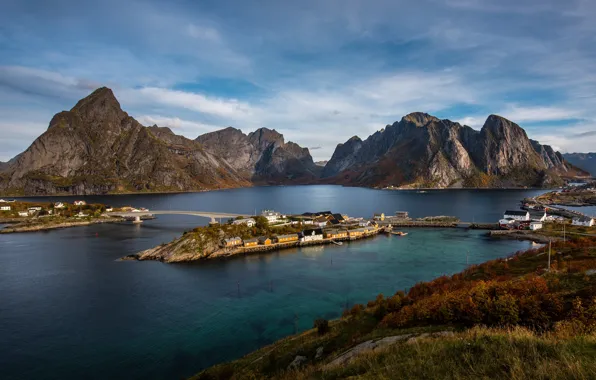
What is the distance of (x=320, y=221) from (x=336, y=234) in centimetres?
1432

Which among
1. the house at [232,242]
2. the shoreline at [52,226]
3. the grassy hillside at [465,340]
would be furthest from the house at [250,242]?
the shoreline at [52,226]

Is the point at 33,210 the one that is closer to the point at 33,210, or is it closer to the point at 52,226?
the point at 33,210

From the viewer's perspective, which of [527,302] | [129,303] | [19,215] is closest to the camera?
[527,302]

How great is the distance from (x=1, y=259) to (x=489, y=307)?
78.8 m

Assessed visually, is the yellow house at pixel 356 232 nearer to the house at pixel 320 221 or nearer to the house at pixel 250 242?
the house at pixel 320 221

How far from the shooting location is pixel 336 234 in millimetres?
76312

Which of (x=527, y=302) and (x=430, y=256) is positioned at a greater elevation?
(x=527, y=302)

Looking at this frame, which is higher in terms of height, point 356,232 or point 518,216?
point 518,216

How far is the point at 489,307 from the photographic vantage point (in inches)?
583

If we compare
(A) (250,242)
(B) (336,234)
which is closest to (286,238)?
(A) (250,242)

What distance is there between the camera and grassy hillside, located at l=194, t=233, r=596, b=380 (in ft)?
22.9

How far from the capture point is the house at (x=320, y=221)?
85875 millimetres

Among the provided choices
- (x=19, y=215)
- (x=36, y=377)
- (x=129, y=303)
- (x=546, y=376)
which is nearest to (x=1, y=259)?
(x=129, y=303)

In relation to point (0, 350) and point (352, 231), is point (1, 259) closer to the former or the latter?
point (0, 350)
